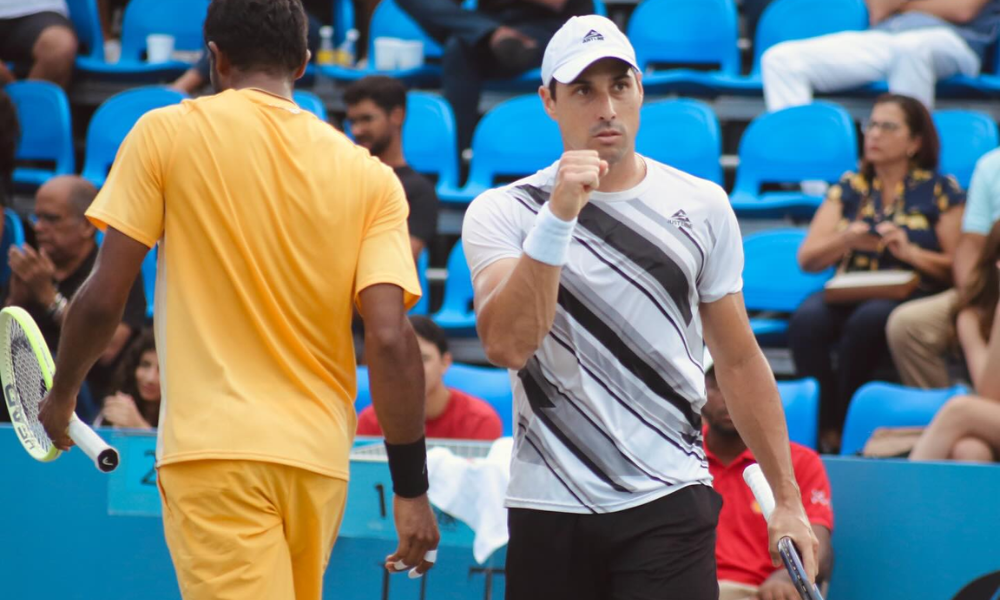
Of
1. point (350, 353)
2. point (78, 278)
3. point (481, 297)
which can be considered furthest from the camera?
point (78, 278)

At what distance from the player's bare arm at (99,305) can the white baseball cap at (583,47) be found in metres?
0.96

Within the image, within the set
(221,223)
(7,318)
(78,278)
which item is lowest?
(78,278)

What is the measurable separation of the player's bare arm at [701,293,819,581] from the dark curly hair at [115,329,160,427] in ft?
11.2

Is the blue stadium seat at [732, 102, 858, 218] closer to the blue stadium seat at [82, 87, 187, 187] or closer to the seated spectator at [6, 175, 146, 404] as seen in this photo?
the seated spectator at [6, 175, 146, 404]

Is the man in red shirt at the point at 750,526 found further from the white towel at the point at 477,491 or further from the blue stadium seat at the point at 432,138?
the blue stadium seat at the point at 432,138

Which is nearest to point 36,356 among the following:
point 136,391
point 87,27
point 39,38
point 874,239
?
point 136,391

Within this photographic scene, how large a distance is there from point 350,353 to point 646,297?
0.68 metres

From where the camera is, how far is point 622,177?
2.86m

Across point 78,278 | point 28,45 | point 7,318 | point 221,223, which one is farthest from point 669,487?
point 28,45

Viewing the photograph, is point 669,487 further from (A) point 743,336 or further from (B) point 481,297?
(B) point 481,297

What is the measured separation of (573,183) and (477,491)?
6.42 feet

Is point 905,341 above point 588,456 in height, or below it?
below

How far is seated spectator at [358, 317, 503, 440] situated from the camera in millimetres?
5246

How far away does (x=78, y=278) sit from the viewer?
6.12 meters
